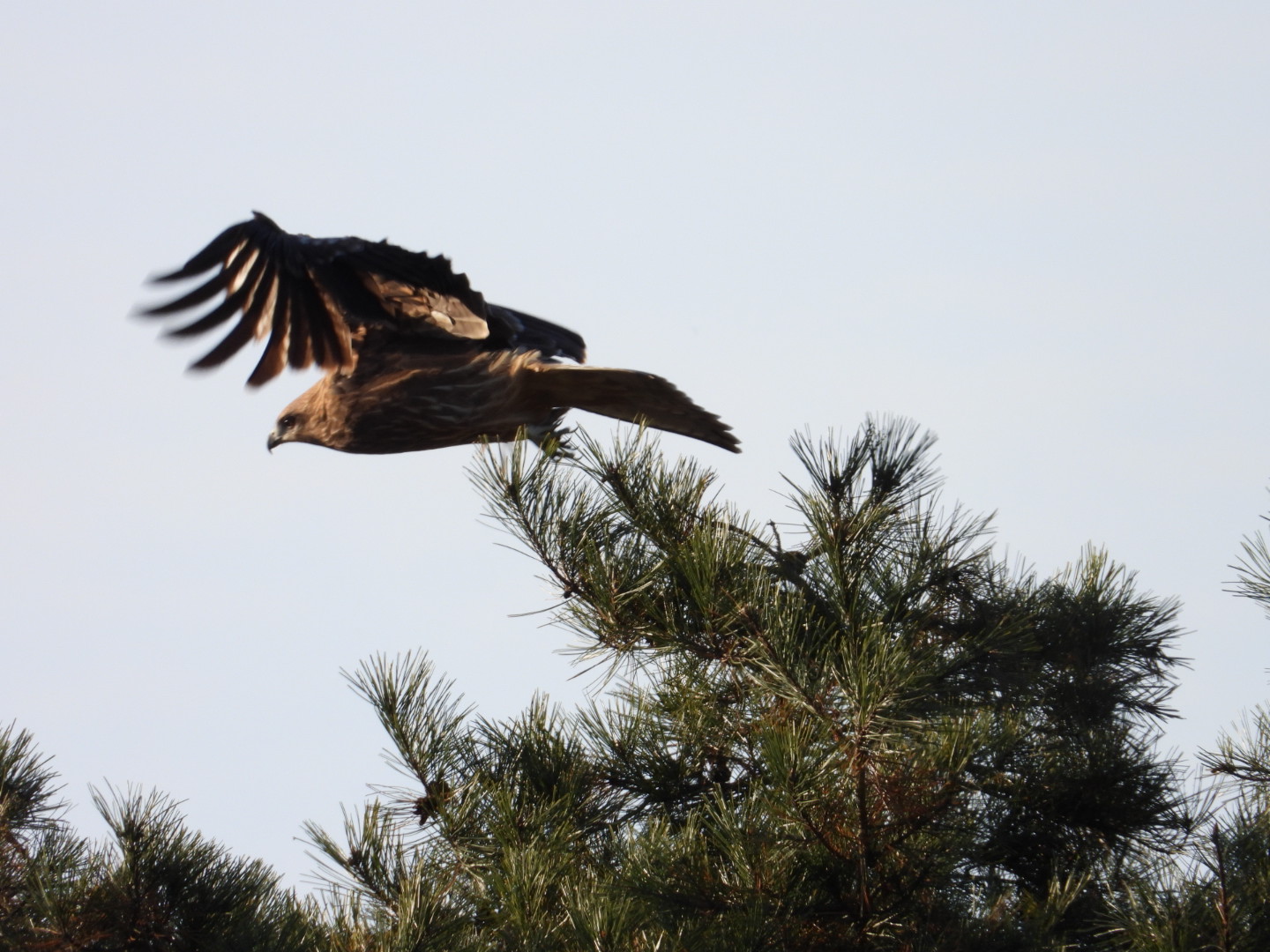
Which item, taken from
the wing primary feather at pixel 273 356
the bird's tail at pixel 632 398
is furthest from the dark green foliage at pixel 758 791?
the wing primary feather at pixel 273 356

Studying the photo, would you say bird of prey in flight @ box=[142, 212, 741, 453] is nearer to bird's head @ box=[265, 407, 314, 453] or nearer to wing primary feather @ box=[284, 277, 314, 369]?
wing primary feather @ box=[284, 277, 314, 369]

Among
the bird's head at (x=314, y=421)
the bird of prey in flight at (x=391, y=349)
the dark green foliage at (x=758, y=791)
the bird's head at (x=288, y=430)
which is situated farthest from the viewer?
the bird's head at (x=288, y=430)

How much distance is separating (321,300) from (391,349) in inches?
15.0

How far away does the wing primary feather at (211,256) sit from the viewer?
5559mm

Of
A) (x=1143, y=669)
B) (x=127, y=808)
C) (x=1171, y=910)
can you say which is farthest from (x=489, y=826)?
(x=1143, y=669)

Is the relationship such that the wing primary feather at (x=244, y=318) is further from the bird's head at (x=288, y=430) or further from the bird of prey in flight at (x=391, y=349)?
the bird's head at (x=288, y=430)

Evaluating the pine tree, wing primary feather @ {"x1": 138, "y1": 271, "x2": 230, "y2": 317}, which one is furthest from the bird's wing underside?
the pine tree

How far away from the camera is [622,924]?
9.12 ft

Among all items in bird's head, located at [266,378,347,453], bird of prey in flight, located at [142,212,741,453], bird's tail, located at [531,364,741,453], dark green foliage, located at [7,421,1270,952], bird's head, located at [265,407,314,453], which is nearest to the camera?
dark green foliage, located at [7,421,1270,952]

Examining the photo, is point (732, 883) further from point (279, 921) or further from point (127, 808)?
point (127, 808)

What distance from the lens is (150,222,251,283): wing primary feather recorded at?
18.2 ft

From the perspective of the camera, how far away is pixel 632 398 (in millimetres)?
5551

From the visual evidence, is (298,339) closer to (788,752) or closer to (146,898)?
(146,898)

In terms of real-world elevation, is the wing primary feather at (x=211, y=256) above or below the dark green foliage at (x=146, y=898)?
above
